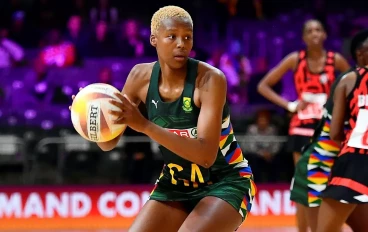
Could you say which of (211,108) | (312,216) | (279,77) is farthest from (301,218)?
(211,108)

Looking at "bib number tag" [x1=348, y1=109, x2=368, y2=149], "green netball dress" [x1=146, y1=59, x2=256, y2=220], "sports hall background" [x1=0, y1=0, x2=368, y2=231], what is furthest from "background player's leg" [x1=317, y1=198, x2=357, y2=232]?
"sports hall background" [x1=0, y1=0, x2=368, y2=231]

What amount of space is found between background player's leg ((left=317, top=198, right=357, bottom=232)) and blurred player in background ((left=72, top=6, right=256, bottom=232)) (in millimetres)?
703

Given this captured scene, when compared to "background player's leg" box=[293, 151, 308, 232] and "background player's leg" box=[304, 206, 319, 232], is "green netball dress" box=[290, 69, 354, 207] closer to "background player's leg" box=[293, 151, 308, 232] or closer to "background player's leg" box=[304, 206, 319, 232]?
"background player's leg" box=[304, 206, 319, 232]

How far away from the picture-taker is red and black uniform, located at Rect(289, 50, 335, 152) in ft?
22.6

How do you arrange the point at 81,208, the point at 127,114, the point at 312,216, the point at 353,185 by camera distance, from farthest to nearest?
the point at 81,208
the point at 312,216
the point at 353,185
the point at 127,114

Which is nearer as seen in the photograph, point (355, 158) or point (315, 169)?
point (355, 158)

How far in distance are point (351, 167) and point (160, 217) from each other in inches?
52.7

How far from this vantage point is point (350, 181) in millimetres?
4402

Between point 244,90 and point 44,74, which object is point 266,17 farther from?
point 44,74

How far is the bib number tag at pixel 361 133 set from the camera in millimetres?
4426

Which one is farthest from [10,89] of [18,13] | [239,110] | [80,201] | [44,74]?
[239,110]

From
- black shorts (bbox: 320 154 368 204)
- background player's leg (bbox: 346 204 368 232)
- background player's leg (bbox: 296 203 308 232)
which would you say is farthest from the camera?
background player's leg (bbox: 296 203 308 232)

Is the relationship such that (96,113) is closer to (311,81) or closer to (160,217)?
(160,217)

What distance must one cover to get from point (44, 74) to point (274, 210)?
4411 millimetres
